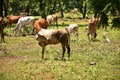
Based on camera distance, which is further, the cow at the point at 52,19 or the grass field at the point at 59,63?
the cow at the point at 52,19

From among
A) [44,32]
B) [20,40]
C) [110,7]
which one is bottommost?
[20,40]

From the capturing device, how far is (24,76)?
43.9 feet

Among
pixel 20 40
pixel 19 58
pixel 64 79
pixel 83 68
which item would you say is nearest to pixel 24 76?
pixel 64 79

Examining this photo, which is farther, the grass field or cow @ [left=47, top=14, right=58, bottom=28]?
cow @ [left=47, top=14, right=58, bottom=28]

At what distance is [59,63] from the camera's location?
50.5ft

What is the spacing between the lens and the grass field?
529 inches

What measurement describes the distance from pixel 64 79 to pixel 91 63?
284 cm

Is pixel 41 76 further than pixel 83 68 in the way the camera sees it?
No

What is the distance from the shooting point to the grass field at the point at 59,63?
13.4 metres

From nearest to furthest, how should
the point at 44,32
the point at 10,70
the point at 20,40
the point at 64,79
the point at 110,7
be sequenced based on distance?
1. the point at 64,79
2. the point at 110,7
3. the point at 10,70
4. the point at 44,32
5. the point at 20,40

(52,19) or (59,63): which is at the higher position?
(52,19)

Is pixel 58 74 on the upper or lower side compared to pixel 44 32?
lower

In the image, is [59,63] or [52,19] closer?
[59,63]

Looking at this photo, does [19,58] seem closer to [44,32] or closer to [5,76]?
[44,32]
